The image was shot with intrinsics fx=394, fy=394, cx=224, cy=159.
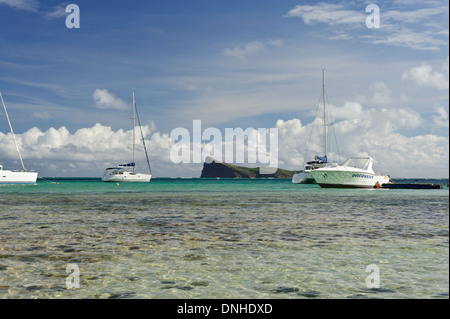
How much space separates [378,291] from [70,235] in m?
12.3

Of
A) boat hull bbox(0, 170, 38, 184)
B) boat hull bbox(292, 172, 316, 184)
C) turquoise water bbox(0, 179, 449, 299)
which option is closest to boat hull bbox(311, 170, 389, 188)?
boat hull bbox(292, 172, 316, 184)

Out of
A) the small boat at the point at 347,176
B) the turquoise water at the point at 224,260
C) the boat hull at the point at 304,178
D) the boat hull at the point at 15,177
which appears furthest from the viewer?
the boat hull at the point at 304,178

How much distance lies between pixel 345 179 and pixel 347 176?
0.90 m

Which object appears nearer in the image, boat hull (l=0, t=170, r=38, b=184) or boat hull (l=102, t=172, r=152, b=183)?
boat hull (l=0, t=170, r=38, b=184)

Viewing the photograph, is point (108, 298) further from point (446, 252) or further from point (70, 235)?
point (446, 252)

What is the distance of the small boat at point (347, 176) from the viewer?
6850cm

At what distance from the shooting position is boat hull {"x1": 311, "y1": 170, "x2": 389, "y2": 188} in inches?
2721

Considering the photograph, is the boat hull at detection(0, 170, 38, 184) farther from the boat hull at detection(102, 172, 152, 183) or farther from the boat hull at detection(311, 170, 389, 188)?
the boat hull at detection(311, 170, 389, 188)

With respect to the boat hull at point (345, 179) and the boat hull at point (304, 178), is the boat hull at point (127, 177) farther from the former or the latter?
the boat hull at point (345, 179)

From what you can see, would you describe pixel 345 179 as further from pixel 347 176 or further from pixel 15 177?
pixel 15 177

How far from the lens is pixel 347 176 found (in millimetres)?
69000

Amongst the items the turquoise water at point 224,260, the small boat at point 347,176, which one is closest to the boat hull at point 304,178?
the small boat at point 347,176
